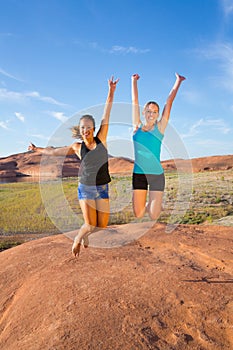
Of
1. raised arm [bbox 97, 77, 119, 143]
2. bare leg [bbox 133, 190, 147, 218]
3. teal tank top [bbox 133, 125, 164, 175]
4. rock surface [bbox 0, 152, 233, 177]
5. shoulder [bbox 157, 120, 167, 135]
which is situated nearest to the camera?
raised arm [bbox 97, 77, 119, 143]

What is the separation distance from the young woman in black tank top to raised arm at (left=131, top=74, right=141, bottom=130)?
20.0 inches

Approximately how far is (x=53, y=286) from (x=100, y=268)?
1.06m

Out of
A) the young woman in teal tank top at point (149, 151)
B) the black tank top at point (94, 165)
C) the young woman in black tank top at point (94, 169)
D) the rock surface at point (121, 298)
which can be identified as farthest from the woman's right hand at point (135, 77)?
the rock surface at point (121, 298)

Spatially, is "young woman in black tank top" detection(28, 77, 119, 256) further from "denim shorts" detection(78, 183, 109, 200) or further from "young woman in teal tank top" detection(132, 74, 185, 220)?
"young woman in teal tank top" detection(132, 74, 185, 220)

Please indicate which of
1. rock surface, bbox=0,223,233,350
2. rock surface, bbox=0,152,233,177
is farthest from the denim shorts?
rock surface, bbox=0,152,233,177

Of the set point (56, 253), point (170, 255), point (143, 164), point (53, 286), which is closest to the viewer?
point (143, 164)

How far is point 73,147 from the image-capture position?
4.16 m

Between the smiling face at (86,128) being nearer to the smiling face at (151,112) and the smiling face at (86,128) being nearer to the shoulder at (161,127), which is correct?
the smiling face at (151,112)

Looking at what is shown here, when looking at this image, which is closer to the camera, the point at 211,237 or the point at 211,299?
the point at 211,299

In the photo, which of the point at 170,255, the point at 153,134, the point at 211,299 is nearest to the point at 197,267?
the point at 170,255

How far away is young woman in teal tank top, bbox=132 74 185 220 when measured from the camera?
172 inches

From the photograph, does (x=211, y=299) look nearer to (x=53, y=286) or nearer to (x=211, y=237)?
(x=53, y=286)

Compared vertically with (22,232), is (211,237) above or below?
above

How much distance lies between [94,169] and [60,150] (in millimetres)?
756
